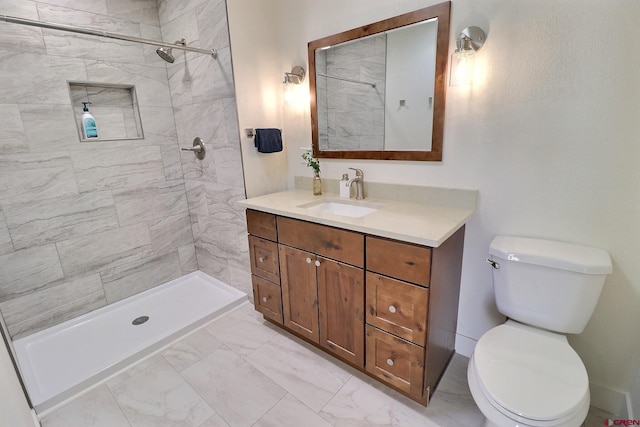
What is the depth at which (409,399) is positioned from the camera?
60.4 inches

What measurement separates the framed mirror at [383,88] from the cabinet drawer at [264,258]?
760mm

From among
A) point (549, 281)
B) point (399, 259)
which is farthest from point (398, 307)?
point (549, 281)

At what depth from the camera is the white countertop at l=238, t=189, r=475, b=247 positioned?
1.28 meters

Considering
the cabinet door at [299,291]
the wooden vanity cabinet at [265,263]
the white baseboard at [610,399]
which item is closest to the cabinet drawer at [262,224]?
the wooden vanity cabinet at [265,263]

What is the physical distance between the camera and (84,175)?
2.23 m

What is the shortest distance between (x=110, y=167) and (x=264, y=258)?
1.48 m

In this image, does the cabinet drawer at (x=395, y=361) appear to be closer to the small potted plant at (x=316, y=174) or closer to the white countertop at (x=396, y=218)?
the white countertop at (x=396, y=218)

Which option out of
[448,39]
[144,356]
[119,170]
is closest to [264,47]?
[448,39]

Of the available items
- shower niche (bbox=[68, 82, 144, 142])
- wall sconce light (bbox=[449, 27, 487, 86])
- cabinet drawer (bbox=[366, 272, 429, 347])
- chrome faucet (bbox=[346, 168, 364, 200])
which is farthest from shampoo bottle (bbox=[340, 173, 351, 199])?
shower niche (bbox=[68, 82, 144, 142])

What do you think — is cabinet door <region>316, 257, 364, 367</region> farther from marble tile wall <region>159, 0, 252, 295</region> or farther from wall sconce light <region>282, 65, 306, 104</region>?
wall sconce light <region>282, 65, 306, 104</region>

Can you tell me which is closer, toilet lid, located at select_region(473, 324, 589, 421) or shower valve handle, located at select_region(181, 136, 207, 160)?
toilet lid, located at select_region(473, 324, 589, 421)

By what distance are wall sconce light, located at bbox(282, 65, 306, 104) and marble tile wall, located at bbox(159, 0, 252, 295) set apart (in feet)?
1.24

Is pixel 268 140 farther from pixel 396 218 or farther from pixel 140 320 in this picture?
pixel 140 320

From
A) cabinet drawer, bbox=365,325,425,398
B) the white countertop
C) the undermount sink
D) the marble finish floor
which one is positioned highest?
the white countertop
